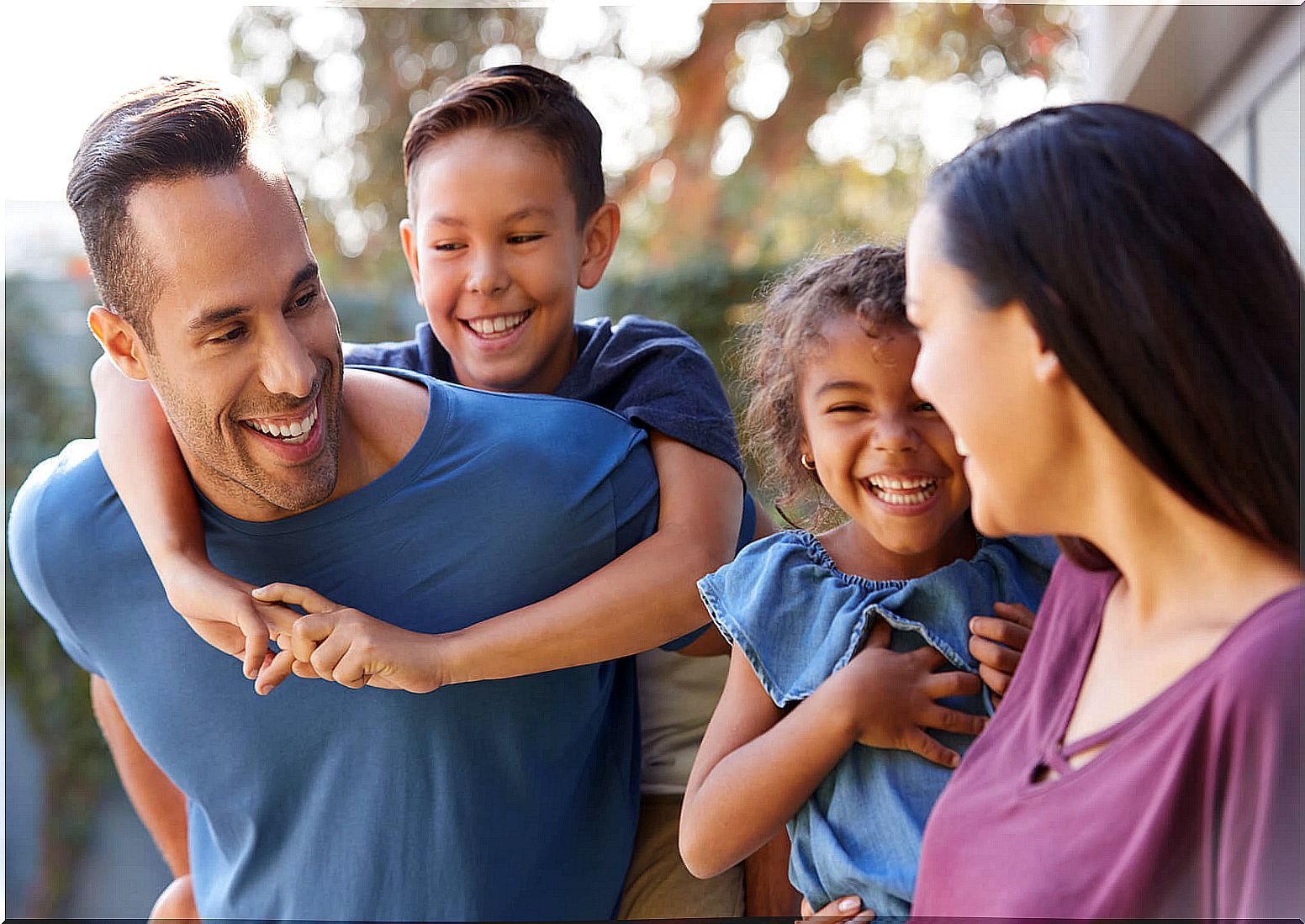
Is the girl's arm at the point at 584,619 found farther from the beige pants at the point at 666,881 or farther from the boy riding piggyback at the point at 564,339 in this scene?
the beige pants at the point at 666,881

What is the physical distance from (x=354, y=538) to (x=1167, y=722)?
989 millimetres

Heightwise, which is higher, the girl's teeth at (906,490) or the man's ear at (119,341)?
the man's ear at (119,341)

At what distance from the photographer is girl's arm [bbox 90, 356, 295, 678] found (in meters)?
1.33

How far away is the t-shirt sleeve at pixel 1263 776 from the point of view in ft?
2.44

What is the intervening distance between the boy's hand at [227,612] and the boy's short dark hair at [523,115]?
674mm

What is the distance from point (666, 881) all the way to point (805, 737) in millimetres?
531

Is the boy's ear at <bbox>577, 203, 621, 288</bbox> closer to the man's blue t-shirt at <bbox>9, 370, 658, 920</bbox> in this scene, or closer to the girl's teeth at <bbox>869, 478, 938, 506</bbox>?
the man's blue t-shirt at <bbox>9, 370, 658, 920</bbox>

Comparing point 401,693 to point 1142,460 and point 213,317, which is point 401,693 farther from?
point 1142,460

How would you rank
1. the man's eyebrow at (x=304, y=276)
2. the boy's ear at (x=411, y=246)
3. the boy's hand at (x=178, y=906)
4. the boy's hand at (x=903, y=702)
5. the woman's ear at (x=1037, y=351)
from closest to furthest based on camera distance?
the woman's ear at (x=1037, y=351) < the boy's hand at (x=903, y=702) < the man's eyebrow at (x=304, y=276) < the boy's ear at (x=411, y=246) < the boy's hand at (x=178, y=906)

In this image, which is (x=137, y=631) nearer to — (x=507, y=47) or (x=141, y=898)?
(x=141, y=898)

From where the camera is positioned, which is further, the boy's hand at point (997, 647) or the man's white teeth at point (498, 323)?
the man's white teeth at point (498, 323)

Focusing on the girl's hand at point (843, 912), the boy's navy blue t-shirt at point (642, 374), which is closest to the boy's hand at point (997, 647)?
the girl's hand at point (843, 912)

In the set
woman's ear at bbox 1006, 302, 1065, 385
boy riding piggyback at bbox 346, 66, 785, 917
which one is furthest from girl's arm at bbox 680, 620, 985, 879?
woman's ear at bbox 1006, 302, 1065, 385

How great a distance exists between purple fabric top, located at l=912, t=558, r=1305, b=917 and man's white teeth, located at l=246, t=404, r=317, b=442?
82cm
